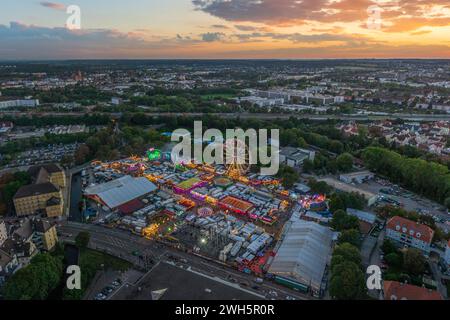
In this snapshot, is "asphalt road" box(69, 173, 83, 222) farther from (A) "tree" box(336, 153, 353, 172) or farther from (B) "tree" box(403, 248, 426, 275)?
(A) "tree" box(336, 153, 353, 172)

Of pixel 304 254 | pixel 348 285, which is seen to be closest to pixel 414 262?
pixel 348 285

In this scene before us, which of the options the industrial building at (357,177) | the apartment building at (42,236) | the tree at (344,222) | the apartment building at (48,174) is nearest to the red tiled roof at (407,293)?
the tree at (344,222)

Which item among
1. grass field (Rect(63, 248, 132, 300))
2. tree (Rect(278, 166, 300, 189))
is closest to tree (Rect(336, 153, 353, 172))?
tree (Rect(278, 166, 300, 189))

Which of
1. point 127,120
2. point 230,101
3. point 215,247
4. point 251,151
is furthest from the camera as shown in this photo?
point 230,101

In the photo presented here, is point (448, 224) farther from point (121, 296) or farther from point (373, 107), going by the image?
point (373, 107)

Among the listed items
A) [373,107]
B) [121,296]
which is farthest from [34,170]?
[373,107]
